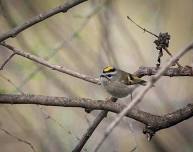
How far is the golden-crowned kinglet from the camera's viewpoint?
2.13 m

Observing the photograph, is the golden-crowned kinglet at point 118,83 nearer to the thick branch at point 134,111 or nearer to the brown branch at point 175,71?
the brown branch at point 175,71

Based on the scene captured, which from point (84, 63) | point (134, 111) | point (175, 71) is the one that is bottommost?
point (134, 111)

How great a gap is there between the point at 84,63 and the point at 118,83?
1.55 metres

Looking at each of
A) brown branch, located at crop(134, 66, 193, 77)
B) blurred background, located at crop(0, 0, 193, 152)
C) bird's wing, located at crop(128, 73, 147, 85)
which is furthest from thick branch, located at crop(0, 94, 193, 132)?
blurred background, located at crop(0, 0, 193, 152)

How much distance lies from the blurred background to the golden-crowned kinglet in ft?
3.26

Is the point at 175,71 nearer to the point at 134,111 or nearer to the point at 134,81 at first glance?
the point at 134,111

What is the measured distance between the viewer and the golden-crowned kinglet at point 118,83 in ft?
6.98

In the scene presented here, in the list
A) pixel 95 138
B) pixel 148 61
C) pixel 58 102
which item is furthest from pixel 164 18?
pixel 58 102

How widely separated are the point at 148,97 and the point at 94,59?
51 centimetres

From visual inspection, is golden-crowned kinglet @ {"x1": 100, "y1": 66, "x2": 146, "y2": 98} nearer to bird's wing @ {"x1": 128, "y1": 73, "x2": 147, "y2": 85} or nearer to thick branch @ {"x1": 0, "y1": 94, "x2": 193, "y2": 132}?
bird's wing @ {"x1": 128, "y1": 73, "x2": 147, "y2": 85}

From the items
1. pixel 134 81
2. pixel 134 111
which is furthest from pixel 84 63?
pixel 134 111

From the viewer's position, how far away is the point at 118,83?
2.17 metres

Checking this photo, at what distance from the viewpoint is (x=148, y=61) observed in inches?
176

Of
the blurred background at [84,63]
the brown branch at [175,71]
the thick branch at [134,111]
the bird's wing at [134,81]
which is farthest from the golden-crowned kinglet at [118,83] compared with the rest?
the blurred background at [84,63]
